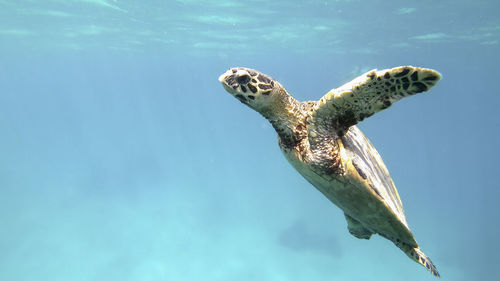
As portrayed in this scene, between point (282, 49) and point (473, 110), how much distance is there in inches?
2414

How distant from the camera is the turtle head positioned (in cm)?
252

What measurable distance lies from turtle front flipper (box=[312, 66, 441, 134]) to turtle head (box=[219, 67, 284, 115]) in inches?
14.9

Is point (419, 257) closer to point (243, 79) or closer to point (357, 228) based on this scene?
point (357, 228)

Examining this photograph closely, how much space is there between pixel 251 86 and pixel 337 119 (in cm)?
73

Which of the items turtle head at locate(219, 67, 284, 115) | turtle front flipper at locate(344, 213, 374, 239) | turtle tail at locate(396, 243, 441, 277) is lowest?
turtle tail at locate(396, 243, 441, 277)

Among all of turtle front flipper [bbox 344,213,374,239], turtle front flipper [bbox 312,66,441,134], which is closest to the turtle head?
turtle front flipper [bbox 312,66,441,134]

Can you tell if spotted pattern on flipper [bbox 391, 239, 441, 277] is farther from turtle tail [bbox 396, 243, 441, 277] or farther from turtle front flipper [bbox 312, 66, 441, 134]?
turtle front flipper [bbox 312, 66, 441, 134]

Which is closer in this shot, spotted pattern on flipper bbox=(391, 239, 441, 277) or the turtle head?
the turtle head

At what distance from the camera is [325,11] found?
17.8 m

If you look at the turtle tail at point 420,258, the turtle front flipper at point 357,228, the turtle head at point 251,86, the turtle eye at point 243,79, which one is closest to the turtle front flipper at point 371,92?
the turtle head at point 251,86

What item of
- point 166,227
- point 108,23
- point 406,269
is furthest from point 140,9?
point 406,269

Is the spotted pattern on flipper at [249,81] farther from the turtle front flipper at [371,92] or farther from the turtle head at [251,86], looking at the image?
the turtle front flipper at [371,92]

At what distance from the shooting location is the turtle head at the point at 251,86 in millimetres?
2516

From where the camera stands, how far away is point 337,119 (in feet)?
8.39
